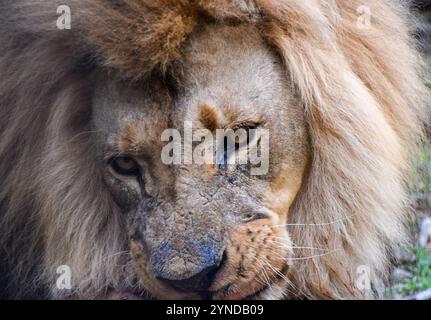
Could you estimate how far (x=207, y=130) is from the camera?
8.60ft

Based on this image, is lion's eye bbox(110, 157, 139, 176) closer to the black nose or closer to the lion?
the lion

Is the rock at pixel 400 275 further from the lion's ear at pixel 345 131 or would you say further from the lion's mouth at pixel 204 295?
the lion's mouth at pixel 204 295

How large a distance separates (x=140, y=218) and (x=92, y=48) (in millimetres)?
620

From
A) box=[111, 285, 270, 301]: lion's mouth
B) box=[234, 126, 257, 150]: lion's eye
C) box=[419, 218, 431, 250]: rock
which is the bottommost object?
box=[111, 285, 270, 301]: lion's mouth

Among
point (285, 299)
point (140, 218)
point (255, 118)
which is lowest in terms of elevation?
point (285, 299)

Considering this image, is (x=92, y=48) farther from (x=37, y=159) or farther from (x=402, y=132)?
(x=402, y=132)

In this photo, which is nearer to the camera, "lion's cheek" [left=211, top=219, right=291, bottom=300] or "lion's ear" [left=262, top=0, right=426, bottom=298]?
"lion's cheek" [left=211, top=219, right=291, bottom=300]

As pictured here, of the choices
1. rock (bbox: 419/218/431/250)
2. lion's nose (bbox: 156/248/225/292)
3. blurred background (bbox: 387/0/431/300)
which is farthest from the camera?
rock (bbox: 419/218/431/250)

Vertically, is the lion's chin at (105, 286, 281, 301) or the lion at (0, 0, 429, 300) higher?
the lion at (0, 0, 429, 300)

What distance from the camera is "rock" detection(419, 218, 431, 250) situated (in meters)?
4.61

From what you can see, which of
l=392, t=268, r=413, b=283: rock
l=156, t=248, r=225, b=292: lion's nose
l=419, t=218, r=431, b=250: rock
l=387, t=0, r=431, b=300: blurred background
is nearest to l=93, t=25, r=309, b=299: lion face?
l=156, t=248, r=225, b=292: lion's nose

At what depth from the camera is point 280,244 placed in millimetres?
2797

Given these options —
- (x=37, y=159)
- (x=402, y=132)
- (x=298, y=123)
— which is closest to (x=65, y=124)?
(x=37, y=159)

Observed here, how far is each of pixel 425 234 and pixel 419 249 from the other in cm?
25
